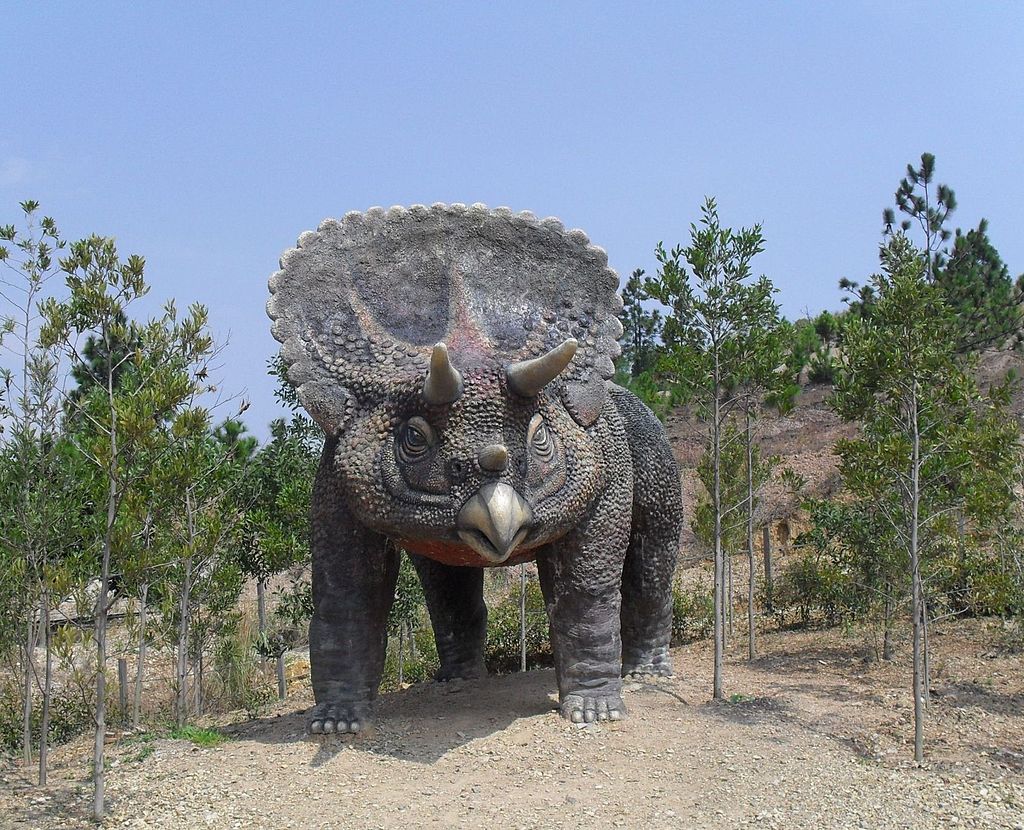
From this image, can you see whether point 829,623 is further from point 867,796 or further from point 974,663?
point 867,796

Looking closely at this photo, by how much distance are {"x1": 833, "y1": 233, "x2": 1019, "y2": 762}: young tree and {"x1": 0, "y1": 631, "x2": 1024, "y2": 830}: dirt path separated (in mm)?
624

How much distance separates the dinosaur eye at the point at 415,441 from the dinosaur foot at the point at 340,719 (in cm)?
203

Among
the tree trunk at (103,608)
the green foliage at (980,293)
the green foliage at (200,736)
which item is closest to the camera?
the tree trunk at (103,608)

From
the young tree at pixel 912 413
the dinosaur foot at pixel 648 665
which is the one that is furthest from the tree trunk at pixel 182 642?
the young tree at pixel 912 413

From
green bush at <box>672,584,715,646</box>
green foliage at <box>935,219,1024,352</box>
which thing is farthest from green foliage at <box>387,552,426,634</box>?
green foliage at <box>935,219,1024,352</box>

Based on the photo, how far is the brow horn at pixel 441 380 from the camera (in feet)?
19.2

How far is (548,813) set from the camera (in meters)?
5.85

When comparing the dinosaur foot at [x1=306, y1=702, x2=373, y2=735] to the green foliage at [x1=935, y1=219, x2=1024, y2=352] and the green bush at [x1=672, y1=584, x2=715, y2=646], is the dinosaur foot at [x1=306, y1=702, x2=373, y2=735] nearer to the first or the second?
the green bush at [x1=672, y1=584, x2=715, y2=646]

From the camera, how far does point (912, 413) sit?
738cm

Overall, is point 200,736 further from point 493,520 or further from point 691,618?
point 691,618

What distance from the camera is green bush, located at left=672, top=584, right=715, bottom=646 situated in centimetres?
1508

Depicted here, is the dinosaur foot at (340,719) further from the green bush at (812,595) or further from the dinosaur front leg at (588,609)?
the green bush at (812,595)

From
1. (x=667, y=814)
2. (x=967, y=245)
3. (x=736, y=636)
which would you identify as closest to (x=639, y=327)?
(x=967, y=245)

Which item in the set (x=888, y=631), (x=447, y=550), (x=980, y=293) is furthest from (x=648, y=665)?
(x=980, y=293)
